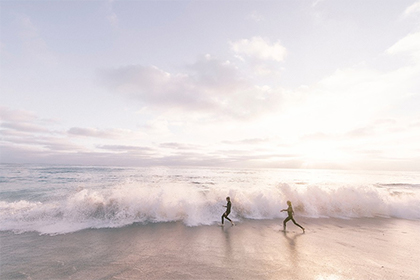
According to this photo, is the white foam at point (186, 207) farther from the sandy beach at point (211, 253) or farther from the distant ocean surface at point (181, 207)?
the sandy beach at point (211, 253)

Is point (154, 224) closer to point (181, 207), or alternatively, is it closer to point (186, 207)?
point (181, 207)

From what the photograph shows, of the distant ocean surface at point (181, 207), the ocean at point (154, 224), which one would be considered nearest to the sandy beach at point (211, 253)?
the ocean at point (154, 224)

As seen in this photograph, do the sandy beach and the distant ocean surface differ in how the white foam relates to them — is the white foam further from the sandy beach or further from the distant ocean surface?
the sandy beach

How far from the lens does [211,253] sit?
846 centimetres

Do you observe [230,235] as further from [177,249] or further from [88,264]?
[88,264]

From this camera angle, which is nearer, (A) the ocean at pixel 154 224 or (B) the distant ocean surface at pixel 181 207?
(A) the ocean at pixel 154 224

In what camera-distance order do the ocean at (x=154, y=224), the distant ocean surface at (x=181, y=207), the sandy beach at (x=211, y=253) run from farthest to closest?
the distant ocean surface at (x=181, y=207) < the ocean at (x=154, y=224) < the sandy beach at (x=211, y=253)

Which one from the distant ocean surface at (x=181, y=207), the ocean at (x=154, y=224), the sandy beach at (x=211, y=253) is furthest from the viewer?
the distant ocean surface at (x=181, y=207)

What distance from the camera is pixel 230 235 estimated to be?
1110cm

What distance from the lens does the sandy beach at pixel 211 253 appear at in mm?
6867

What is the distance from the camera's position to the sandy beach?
6.87m

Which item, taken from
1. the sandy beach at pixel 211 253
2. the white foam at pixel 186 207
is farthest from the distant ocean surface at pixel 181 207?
the sandy beach at pixel 211 253

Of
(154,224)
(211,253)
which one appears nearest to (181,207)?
(154,224)

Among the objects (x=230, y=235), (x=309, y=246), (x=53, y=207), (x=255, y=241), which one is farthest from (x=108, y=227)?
(x=309, y=246)
